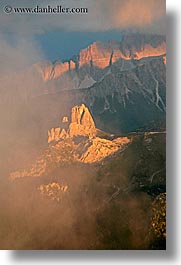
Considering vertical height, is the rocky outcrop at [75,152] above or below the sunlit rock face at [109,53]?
below

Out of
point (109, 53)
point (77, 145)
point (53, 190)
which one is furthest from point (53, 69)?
point (53, 190)

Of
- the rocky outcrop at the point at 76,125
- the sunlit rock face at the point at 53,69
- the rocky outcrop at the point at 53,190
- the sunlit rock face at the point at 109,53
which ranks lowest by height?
the rocky outcrop at the point at 53,190

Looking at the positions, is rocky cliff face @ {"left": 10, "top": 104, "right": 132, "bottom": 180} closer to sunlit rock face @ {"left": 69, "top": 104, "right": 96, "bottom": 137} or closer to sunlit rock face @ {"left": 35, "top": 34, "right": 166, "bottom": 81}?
sunlit rock face @ {"left": 69, "top": 104, "right": 96, "bottom": 137}

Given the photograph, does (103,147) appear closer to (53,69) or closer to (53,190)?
(53,190)

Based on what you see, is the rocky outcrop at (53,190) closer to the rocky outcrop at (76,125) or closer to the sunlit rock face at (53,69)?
the rocky outcrop at (76,125)

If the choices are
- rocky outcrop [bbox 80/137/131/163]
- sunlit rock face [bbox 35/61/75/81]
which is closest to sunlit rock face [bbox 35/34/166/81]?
sunlit rock face [bbox 35/61/75/81]

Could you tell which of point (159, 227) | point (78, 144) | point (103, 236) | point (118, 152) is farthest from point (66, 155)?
point (159, 227)

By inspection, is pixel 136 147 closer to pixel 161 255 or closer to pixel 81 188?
pixel 81 188

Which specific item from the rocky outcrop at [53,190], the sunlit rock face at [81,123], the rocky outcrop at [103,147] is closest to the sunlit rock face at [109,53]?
the sunlit rock face at [81,123]
